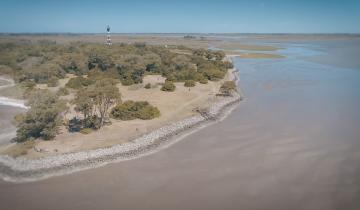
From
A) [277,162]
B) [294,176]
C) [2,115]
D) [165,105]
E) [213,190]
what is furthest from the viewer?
[165,105]

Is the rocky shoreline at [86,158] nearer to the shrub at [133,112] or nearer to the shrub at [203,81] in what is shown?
the shrub at [133,112]

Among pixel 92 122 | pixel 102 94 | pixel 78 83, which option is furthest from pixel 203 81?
pixel 92 122

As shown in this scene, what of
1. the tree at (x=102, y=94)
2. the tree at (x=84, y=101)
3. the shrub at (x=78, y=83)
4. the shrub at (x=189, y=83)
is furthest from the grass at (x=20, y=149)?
the shrub at (x=189, y=83)

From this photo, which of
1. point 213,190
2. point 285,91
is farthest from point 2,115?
point 285,91

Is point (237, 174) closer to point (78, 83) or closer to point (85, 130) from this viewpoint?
point (85, 130)

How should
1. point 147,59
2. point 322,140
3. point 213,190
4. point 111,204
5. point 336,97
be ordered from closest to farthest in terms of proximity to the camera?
point 111,204
point 213,190
point 322,140
point 336,97
point 147,59

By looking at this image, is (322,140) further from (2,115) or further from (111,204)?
(2,115)
